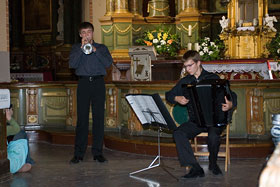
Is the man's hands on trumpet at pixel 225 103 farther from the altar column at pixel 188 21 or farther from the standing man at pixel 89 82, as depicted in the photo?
the altar column at pixel 188 21

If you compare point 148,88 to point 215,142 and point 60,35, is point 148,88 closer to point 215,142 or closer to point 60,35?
point 215,142

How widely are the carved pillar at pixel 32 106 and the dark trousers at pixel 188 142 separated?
5.04 metres

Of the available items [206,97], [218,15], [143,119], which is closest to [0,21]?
[143,119]

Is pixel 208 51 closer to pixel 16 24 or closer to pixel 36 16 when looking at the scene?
pixel 36 16

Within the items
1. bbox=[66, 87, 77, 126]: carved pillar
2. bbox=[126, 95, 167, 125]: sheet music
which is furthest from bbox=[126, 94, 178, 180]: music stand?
bbox=[66, 87, 77, 126]: carved pillar

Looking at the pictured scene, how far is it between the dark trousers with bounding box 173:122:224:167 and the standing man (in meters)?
1.53

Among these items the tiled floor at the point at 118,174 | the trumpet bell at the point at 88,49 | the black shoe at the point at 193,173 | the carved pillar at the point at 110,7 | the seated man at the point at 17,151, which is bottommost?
the tiled floor at the point at 118,174

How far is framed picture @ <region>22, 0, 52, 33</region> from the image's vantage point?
1939cm

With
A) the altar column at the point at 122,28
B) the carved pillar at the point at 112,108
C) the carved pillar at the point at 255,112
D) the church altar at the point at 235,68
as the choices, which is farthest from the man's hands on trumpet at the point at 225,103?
the altar column at the point at 122,28

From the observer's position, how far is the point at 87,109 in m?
6.97

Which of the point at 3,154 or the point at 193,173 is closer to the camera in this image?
the point at 193,173

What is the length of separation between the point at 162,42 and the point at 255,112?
518 centimetres

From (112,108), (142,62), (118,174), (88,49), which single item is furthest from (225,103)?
(112,108)

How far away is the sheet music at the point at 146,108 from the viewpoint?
5.57m
